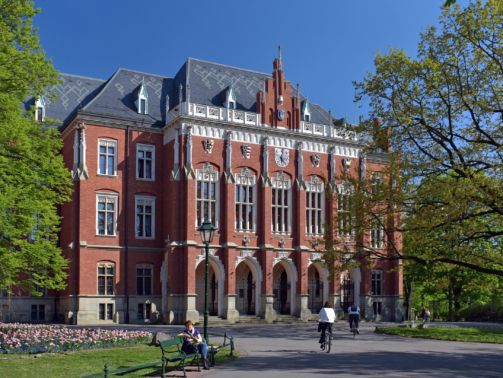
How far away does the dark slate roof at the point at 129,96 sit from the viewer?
38.0 m

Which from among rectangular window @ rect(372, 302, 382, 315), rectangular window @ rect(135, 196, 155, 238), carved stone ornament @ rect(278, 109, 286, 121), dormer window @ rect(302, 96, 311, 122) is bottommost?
rectangular window @ rect(372, 302, 382, 315)

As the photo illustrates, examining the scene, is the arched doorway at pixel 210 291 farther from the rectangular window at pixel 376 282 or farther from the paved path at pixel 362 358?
the rectangular window at pixel 376 282

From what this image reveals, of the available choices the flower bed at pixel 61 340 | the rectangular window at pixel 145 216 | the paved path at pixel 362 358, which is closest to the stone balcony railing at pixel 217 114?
the rectangular window at pixel 145 216

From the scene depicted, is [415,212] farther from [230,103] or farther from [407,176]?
[230,103]

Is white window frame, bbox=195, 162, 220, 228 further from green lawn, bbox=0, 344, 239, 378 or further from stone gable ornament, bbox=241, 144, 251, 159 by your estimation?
green lawn, bbox=0, 344, 239, 378

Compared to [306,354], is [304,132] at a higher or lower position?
higher

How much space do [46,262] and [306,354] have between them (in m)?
11.1

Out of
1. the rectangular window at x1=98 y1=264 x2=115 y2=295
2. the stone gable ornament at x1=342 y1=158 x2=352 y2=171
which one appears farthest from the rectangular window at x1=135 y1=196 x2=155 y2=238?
the stone gable ornament at x1=342 y1=158 x2=352 y2=171

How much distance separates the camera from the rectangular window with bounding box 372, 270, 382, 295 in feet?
143

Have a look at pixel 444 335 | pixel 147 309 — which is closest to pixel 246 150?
pixel 147 309

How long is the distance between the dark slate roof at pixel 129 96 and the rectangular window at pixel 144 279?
985 cm

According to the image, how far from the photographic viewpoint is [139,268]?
37.4 meters

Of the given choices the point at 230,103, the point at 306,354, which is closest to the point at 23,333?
the point at 306,354

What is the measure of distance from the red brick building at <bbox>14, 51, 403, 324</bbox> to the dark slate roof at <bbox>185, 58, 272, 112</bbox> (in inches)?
6.2
